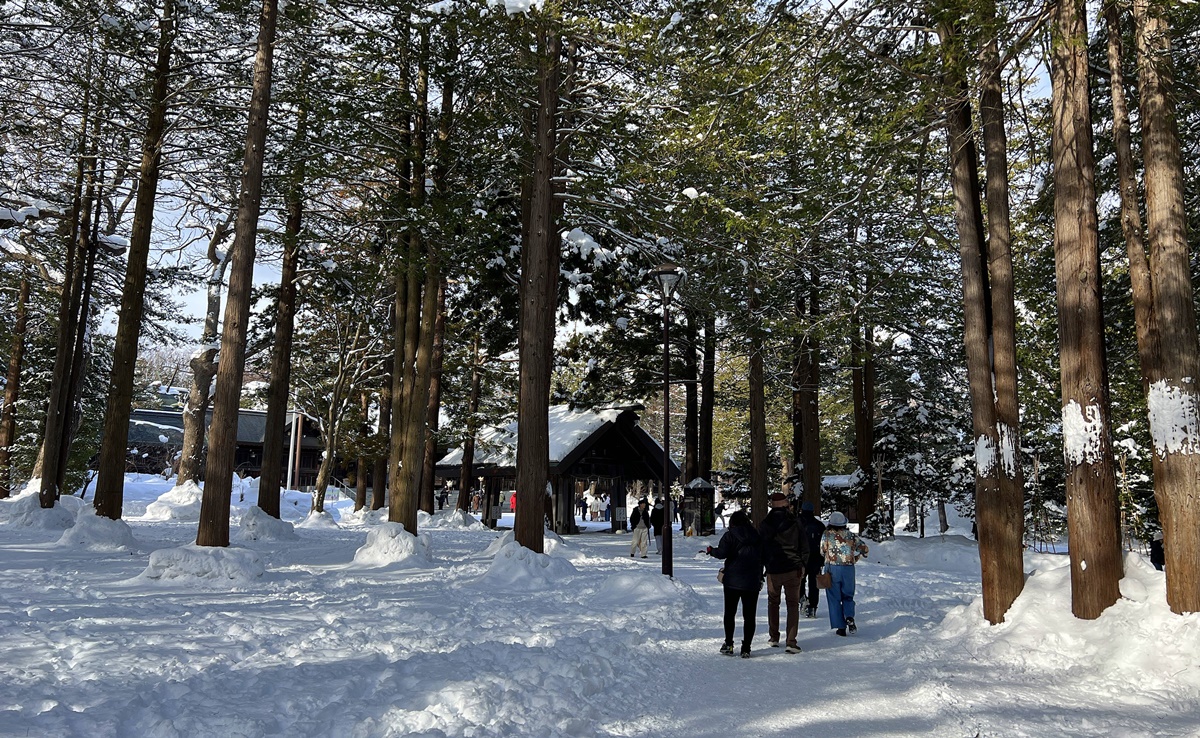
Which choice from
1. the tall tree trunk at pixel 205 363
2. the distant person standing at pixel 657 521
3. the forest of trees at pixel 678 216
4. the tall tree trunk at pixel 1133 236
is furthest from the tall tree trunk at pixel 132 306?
the tall tree trunk at pixel 1133 236

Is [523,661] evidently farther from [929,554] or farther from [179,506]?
[179,506]

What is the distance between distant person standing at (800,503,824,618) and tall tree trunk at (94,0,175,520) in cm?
1215

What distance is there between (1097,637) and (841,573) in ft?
9.24

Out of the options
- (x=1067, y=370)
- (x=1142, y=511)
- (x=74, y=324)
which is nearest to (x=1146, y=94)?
(x=1067, y=370)

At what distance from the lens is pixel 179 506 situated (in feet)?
91.8

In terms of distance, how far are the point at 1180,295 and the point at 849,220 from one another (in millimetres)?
9098

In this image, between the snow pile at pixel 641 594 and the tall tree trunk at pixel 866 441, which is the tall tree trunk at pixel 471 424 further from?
the snow pile at pixel 641 594

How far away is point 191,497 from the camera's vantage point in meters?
28.9

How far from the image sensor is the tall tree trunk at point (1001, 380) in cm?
909

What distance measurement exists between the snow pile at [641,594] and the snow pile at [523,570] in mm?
1321

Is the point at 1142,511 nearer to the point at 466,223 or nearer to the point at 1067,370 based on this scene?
the point at 1067,370

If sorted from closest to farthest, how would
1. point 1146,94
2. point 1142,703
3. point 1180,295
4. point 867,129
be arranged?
point 1142,703 < point 1180,295 < point 1146,94 < point 867,129

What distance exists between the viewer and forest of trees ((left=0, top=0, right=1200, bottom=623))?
8344 millimetres

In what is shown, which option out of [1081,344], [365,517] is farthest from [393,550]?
[365,517]
